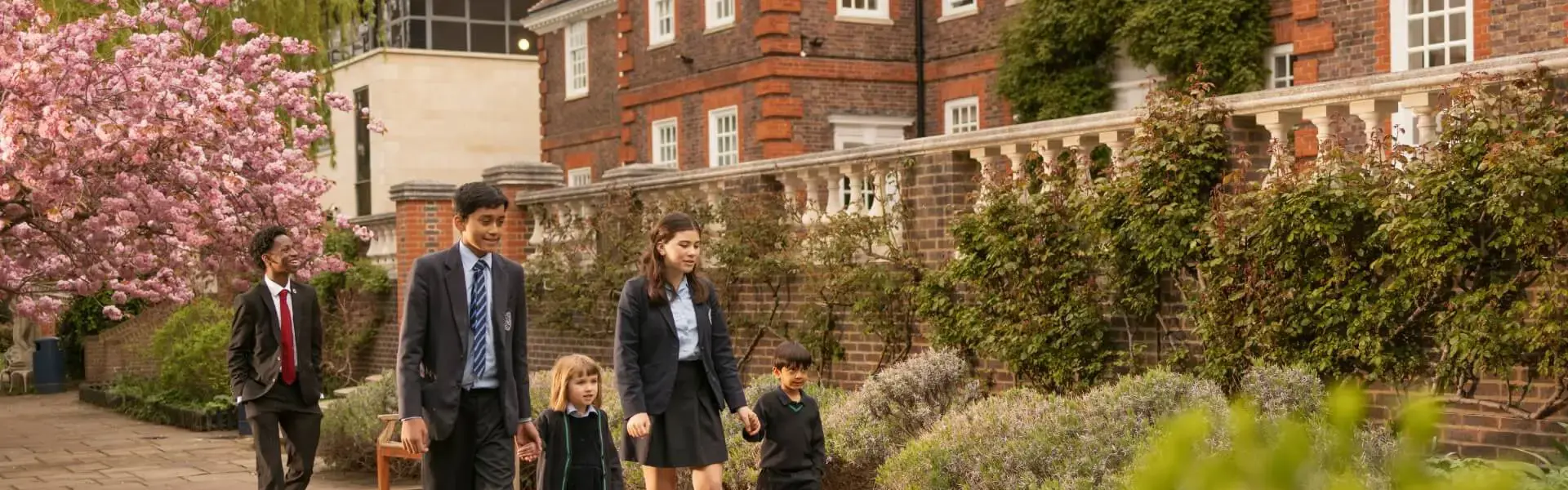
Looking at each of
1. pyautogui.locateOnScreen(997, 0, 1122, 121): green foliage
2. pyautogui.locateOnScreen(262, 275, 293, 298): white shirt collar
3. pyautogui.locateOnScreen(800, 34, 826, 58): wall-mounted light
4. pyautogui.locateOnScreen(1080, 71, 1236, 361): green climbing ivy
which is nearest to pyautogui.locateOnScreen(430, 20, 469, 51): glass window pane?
pyautogui.locateOnScreen(800, 34, 826, 58): wall-mounted light

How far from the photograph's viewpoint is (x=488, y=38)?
42750 millimetres

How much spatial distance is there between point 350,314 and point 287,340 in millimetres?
12656

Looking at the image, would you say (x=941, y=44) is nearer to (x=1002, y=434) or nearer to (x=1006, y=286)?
(x=1006, y=286)

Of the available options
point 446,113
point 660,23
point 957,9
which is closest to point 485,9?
point 446,113

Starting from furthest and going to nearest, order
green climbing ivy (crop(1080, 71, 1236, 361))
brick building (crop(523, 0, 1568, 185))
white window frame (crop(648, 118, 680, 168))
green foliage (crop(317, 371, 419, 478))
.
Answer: white window frame (crop(648, 118, 680, 168))
brick building (crop(523, 0, 1568, 185))
green foliage (crop(317, 371, 419, 478))
green climbing ivy (crop(1080, 71, 1236, 361))

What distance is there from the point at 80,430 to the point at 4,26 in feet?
24.7

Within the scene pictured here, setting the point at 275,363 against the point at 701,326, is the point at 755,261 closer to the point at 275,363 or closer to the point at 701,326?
the point at 275,363

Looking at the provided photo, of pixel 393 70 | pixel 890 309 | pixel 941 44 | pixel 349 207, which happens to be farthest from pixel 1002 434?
pixel 349 207

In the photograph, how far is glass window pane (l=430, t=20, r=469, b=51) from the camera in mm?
41938

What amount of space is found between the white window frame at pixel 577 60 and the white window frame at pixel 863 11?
8.79m

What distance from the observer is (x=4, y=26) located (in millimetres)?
12461

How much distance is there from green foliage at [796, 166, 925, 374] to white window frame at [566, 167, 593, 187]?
2371 cm

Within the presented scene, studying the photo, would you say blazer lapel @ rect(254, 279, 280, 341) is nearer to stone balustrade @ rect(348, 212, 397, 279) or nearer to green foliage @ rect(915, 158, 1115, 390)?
green foliage @ rect(915, 158, 1115, 390)

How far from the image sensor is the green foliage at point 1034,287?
9.98 m
